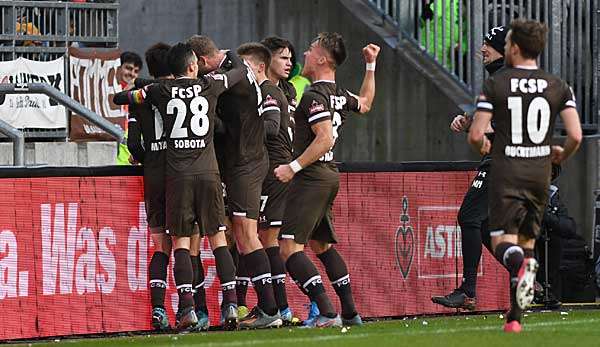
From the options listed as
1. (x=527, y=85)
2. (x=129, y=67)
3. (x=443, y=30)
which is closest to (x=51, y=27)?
(x=129, y=67)

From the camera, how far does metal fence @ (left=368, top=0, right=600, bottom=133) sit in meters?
18.4

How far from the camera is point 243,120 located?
12.8 meters

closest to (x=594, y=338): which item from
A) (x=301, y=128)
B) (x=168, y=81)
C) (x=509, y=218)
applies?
(x=509, y=218)

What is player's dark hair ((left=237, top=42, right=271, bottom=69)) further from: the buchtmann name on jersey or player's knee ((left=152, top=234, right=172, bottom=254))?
the buchtmann name on jersey

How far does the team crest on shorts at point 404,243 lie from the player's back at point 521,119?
3286 millimetres

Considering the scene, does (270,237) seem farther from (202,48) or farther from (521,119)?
(521,119)

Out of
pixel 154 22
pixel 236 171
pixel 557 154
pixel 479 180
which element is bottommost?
pixel 479 180

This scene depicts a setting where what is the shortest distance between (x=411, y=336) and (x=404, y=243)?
10.1 ft

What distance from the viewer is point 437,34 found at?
18797 mm

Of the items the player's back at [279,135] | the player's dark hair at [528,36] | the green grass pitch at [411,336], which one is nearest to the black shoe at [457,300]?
the green grass pitch at [411,336]

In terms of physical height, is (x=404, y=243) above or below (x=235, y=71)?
below

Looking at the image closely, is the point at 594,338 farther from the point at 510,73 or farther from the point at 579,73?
the point at 579,73

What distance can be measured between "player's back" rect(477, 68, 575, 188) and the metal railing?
7.99 m

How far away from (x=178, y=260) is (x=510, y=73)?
2828 millimetres
